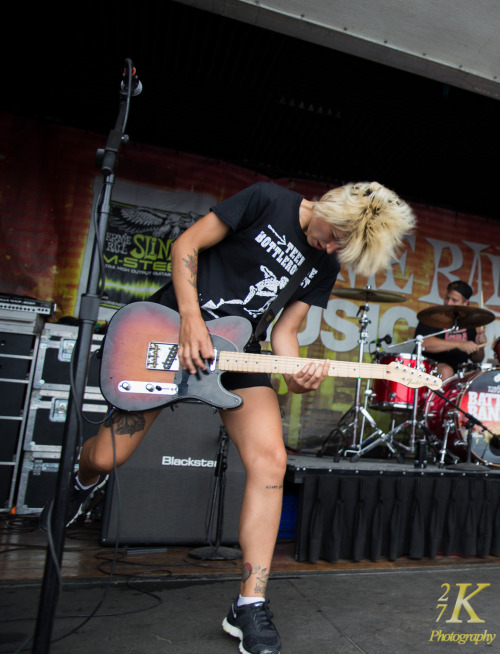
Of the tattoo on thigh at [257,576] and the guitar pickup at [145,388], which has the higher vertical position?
the guitar pickup at [145,388]

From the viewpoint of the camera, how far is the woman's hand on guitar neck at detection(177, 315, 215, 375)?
1.93 meters

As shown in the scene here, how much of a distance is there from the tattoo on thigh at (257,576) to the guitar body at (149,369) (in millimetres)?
603

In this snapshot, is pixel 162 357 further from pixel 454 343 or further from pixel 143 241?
pixel 454 343

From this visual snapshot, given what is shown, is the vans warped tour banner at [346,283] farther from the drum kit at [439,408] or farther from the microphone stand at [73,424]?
the microphone stand at [73,424]

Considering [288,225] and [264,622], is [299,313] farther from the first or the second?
[264,622]

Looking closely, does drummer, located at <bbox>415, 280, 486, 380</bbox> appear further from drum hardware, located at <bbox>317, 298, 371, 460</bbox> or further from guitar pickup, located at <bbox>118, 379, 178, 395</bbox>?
guitar pickup, located at <bbox>118, 379, 178, 395</bbox>

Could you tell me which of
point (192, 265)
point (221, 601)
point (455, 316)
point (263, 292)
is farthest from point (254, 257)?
point (455, 316)

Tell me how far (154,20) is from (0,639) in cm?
392

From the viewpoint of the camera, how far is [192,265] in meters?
2.04

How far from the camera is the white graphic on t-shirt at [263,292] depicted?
7.07 ft

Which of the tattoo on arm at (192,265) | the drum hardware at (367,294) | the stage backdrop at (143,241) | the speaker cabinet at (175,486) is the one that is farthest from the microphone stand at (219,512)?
the drum hardware at (367,294)

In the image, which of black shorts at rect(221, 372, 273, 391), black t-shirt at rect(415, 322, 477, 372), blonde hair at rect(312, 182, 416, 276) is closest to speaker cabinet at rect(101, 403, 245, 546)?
black shorts at rect(221, 372, 273, 391)

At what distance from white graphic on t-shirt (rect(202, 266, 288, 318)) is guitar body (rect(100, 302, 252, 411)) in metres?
0.17

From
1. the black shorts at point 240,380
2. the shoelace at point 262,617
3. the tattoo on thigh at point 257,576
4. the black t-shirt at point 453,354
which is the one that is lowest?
the shoelace at point 262,617
